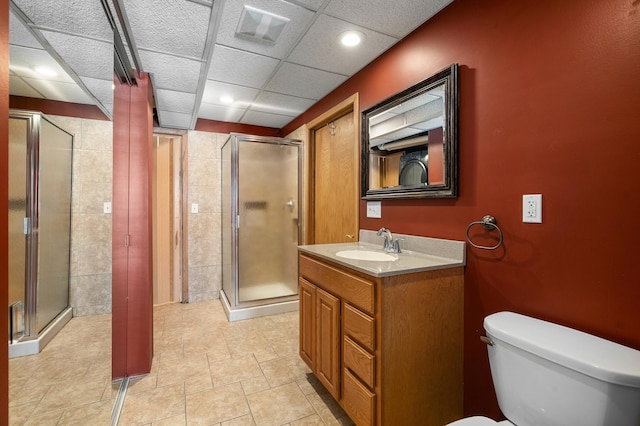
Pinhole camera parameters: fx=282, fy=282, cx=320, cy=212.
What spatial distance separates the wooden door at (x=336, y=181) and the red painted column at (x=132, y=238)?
1.56 metres

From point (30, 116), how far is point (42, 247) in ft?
1.68

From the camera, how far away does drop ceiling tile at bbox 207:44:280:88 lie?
1.99 metres

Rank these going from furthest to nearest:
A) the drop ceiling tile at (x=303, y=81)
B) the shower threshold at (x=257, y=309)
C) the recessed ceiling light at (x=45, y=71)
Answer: the shower threshold at (x=257, y=309) → the drop ceiling tile at (x=303, y=81) → the recessed ceiling light at (x=45, y=71)

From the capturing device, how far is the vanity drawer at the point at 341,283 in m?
1.30

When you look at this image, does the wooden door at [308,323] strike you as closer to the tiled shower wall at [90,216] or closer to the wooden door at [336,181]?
the wooden door at [336,181]

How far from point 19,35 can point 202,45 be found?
1.12 m

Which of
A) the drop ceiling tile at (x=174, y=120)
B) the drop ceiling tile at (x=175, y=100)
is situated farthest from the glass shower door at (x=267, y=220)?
the drop ceiling tile at (x=174, y=120)

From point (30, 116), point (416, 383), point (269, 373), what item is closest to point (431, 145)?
point (416, 383)

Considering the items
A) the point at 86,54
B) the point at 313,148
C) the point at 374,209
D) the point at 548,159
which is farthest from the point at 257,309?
the point at 548,159

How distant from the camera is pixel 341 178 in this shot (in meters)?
2.66

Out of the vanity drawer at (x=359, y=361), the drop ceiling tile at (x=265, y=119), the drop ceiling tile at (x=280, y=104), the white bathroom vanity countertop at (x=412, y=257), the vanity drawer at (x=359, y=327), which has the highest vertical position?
the drop ceiling tile at (x=265, y=119)

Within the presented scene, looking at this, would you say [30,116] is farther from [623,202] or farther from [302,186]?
[302,186]

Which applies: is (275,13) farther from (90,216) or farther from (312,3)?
(90,216)

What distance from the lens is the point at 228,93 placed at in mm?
2697
